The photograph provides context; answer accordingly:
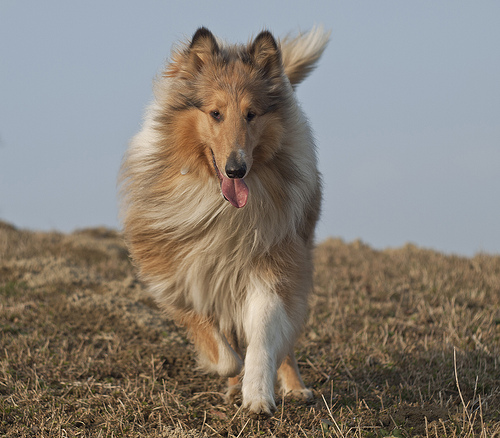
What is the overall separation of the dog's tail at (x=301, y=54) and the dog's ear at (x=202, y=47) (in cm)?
159

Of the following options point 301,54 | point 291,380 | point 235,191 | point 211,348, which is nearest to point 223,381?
point 291,380

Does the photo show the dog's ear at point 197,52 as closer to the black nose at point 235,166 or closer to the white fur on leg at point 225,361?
the black nose at point 235,166

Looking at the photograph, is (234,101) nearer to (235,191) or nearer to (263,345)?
(235,191)

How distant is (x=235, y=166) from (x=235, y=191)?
265mm

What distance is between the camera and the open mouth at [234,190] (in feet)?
12.6

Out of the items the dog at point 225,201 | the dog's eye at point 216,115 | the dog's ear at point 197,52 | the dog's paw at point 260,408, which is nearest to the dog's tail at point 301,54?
the dog at point 225,201

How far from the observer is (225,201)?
13.4 feet

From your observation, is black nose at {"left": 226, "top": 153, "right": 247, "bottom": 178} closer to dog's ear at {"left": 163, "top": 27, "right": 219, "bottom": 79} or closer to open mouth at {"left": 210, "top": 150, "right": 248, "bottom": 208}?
open mouth at {"left": 210, "top": 150, "right": 248, "bottom": 208}

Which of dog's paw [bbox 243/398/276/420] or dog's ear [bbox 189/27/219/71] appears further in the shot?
dog's ear [bbox 189/27/219/71]

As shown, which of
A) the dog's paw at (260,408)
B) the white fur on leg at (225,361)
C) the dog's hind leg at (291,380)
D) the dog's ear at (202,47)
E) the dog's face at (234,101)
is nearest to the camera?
the dog's paw at (260,408)

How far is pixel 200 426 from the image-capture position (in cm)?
388

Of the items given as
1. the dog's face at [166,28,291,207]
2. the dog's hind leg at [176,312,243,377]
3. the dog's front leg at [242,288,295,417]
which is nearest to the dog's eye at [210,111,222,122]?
the dog's face at [166,28,291,207]

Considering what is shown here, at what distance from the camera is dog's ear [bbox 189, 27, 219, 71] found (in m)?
4.10

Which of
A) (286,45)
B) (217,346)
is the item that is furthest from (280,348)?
(286,45)
